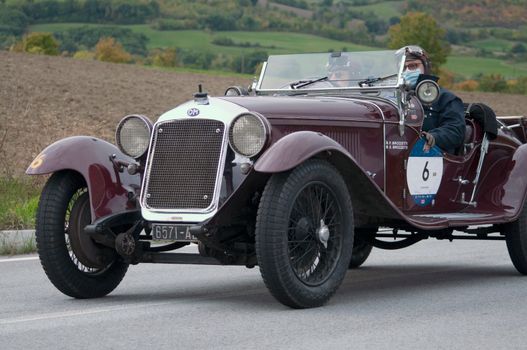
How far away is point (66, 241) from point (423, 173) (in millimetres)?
3001

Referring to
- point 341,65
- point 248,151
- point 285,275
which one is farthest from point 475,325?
point 341,65

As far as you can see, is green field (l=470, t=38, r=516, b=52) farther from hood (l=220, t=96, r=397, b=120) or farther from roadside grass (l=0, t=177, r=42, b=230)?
hood (l=220, t=96, r=397, b=120)

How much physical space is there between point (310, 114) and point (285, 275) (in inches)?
55.5

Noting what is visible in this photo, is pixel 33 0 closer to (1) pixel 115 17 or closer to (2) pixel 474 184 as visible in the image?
(1) pixel 115 17

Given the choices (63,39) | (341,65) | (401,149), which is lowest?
(63,39)

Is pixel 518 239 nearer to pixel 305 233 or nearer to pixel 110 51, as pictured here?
pixel 305 233

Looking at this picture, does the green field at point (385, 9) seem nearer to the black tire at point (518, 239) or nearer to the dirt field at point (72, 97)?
the dirt field at point (72, 97)

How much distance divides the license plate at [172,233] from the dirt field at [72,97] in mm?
8780

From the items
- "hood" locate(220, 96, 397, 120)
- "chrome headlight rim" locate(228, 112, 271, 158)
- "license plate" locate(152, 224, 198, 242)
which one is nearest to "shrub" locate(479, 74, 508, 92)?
"hood" locate(220, 96, 397, 120)

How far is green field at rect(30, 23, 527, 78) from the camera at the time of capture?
63.2 m

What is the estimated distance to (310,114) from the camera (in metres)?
7.97

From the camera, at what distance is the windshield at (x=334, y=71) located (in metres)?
9.32

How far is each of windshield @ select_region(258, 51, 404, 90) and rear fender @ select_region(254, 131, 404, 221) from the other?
1.44 meters

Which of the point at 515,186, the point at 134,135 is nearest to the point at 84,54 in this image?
→ the point at 515,186
